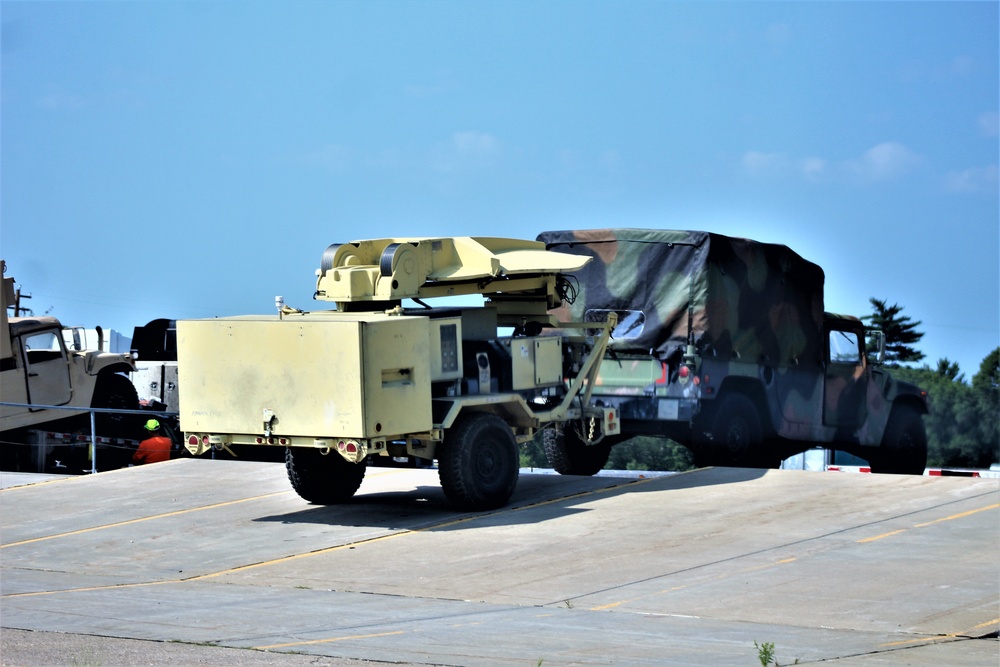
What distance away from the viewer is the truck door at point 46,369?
65.4 ft

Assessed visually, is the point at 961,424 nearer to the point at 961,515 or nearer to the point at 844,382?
the point at 844,382

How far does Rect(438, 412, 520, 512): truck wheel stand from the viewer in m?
12.8

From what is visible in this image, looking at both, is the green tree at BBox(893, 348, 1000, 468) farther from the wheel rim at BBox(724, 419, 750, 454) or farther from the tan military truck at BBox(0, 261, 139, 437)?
the tan military truck at BBox(0, 261, 139, 437)

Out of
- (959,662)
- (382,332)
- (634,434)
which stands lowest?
(959,662)

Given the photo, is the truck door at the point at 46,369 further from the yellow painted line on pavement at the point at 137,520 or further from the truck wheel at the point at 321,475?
the truck wheel at the point at 321,475

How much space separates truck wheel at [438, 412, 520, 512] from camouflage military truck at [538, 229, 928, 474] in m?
1.52

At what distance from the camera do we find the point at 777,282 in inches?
653

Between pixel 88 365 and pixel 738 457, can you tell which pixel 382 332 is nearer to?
pixel 738 457

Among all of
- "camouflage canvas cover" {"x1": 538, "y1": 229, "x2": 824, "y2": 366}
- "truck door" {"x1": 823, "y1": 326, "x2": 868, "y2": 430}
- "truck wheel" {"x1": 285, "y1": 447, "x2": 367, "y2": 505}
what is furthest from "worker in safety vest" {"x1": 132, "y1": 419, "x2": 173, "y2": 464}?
"truck door" {"x1": 823, "y1": 326, "x2": 868, "y2": 430}

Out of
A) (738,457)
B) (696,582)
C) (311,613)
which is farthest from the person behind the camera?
(738,457)

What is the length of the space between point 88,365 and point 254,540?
944 centimetres

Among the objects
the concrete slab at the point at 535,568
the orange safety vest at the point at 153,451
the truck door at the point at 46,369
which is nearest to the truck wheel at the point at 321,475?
the concrete slab at the point at 535,568

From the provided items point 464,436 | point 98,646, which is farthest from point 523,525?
point 98,646

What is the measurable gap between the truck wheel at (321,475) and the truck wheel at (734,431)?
13.1 feet
